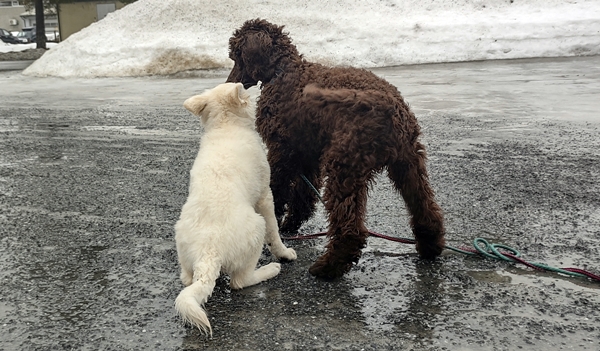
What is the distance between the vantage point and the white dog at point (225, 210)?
3182mm

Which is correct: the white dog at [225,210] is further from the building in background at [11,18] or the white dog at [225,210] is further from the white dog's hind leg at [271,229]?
the building in background at [11,18]

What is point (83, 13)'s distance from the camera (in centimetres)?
3900

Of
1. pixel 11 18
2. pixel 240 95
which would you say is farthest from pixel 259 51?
pixel 11 18

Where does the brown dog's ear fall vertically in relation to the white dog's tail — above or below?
above

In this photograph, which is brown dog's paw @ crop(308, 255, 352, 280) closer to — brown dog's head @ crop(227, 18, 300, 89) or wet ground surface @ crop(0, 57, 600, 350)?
wet ground surface @ crop(0, 57, 600, 350)

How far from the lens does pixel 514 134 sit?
850 cm

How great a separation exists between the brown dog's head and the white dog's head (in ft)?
1.88

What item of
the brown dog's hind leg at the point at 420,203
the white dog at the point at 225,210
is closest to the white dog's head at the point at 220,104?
the white dog at the point at 225,210

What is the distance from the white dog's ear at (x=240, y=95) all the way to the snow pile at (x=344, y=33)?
Answer: 644 inches

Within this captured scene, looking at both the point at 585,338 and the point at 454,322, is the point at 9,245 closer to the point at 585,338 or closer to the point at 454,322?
the point at 454,322

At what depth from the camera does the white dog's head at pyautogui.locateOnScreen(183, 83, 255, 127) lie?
396 centimetres

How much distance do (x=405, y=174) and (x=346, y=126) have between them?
0.58 metres

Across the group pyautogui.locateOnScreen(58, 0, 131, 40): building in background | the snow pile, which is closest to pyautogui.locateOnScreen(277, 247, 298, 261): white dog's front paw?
the snow pile

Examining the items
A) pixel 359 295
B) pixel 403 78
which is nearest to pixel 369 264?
pixel 359 295
